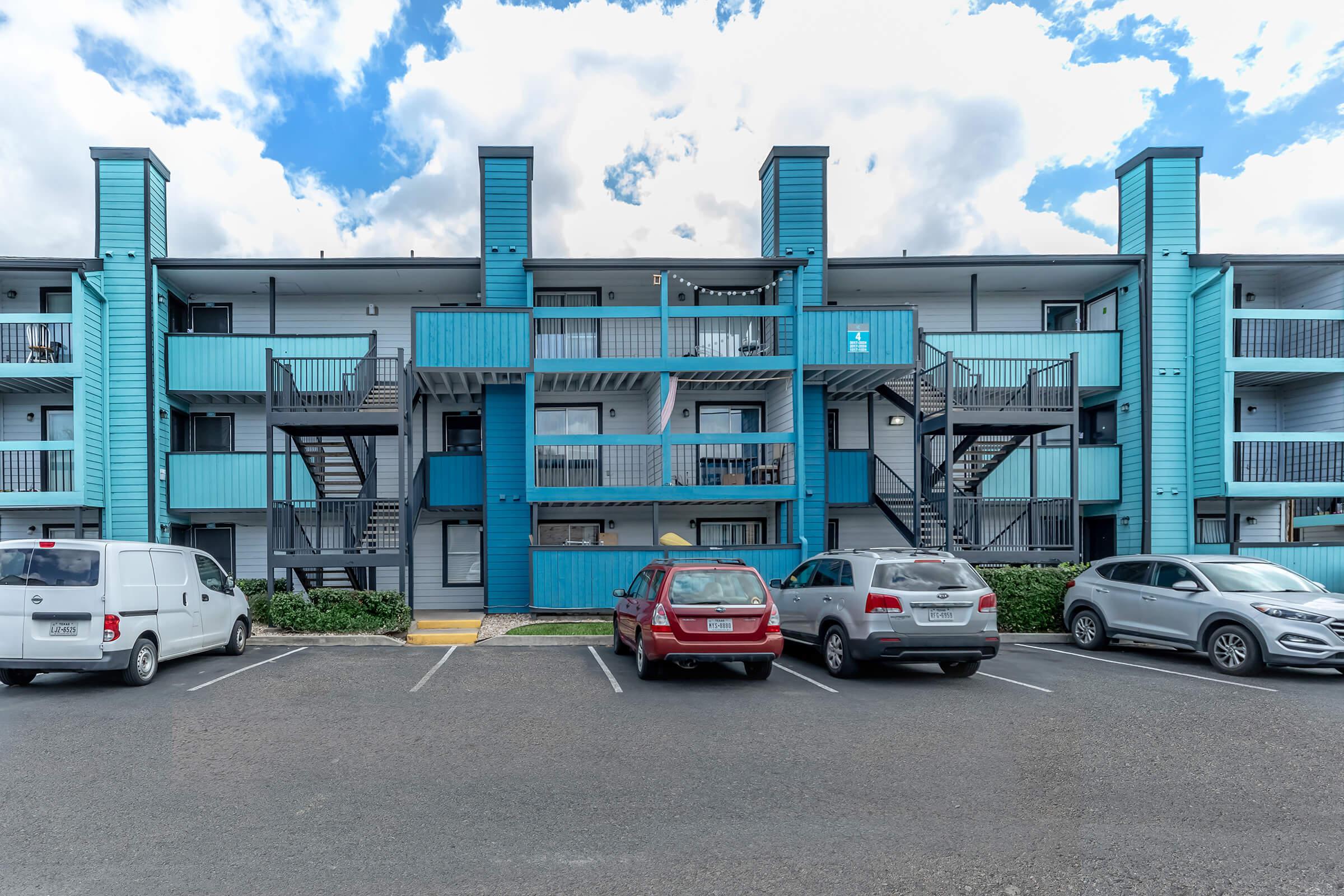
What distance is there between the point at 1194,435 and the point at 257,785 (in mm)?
20158

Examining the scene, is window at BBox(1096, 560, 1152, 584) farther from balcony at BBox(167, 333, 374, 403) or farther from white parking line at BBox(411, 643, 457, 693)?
balcony at BBox(167, 333, 374, 403)

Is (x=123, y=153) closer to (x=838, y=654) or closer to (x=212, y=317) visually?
(x=212, y=317)

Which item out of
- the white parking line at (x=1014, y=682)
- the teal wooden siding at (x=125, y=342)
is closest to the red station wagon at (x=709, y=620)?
the white parking line at (x=1014, y=682)

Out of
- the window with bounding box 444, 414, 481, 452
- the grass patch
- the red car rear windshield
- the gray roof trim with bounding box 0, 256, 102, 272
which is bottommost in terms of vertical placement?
the grass patch

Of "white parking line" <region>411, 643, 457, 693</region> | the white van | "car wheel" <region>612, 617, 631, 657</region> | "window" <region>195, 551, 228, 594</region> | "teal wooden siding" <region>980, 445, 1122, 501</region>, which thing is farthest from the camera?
"teal wooden siding" <region>980, 445, 1122, 501</region>

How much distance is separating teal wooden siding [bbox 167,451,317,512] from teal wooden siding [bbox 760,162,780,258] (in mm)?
12208

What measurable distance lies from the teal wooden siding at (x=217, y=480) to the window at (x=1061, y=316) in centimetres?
1891

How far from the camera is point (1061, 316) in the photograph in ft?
67.5

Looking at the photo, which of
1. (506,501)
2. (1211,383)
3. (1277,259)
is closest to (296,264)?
(506,501)

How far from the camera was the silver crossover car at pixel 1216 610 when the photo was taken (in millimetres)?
10016

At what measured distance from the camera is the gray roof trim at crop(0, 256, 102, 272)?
1695 centimetres

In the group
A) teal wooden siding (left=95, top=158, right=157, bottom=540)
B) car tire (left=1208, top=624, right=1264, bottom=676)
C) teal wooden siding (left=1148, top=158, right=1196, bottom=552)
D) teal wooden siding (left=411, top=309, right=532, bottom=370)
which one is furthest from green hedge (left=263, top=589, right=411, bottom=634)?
teal wooden siding (left=1148, top=158, right=1196, bottom=552)

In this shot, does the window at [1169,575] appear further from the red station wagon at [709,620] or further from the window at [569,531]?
the window at [569,531]

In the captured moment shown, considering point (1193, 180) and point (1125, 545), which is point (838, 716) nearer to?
point (1125, 545)
